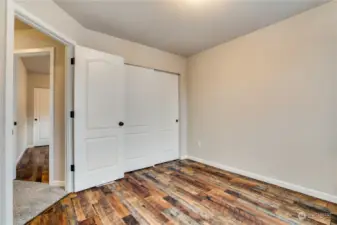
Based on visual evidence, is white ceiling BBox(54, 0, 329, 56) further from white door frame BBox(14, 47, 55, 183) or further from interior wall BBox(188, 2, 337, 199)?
white door frame BBox(14, 47, 55, 183)

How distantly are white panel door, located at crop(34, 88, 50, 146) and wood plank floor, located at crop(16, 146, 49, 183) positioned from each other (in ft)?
4.20

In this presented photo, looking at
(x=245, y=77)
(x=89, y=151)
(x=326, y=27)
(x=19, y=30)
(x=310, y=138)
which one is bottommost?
(x=89, y=151)

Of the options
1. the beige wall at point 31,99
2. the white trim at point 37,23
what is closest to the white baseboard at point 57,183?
the white trim at point 37,23

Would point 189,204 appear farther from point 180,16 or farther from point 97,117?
point 180,16

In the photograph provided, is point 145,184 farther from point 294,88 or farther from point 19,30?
point 19,30

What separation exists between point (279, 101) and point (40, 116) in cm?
683

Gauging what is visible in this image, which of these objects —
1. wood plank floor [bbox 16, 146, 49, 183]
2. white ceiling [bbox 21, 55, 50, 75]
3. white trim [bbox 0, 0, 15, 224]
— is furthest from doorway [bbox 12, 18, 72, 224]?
white ceiling [bbox 21, 55, 50, 75]

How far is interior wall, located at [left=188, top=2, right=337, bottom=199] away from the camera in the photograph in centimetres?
213

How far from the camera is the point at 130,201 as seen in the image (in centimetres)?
212

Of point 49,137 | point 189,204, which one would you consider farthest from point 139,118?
point 189,204

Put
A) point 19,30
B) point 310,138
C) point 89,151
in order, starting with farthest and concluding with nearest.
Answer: point 19,30 < point 89,151 < point 310,138

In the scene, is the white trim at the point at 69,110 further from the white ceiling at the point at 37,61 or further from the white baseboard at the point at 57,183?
the white ceiling at the point at 37,61

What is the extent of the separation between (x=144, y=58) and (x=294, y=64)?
2489 mm

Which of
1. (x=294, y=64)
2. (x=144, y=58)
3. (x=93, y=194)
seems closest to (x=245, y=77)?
(x=294, y=64)
